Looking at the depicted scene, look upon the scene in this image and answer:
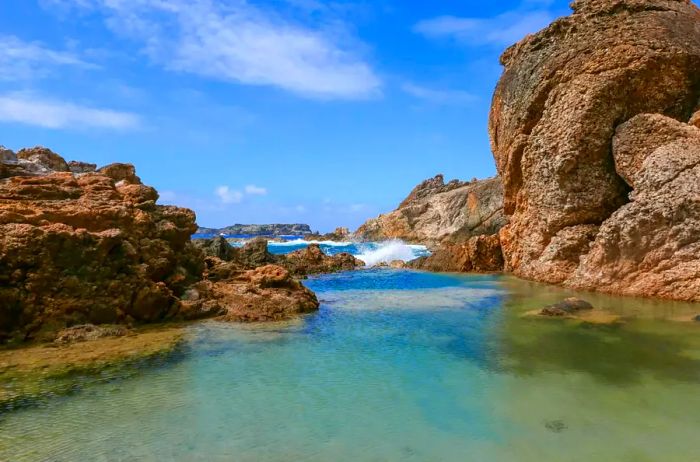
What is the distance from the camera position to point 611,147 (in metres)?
18.1

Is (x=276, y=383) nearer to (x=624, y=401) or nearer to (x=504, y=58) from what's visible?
(x=624, y=401)

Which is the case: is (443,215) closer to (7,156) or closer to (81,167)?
(81,167)

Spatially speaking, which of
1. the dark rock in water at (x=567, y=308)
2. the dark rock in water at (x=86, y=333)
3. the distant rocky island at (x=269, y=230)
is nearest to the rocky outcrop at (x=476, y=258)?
the dark rock in water at (x=567, y=308)

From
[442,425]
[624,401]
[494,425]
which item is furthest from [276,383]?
[624,401]

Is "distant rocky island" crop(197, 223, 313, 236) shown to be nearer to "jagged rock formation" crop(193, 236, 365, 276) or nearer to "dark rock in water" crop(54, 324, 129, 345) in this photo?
"jagged rock formation" crop(193, 236, 365, 276)

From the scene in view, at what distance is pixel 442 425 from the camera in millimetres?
6211

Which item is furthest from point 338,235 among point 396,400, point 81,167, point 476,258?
point 396,400

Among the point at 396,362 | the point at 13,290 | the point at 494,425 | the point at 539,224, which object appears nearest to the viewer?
the point at 494,425

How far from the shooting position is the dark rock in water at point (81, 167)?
1859 cm

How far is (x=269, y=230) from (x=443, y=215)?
99999mm

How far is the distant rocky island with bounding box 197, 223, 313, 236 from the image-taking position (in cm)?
14400

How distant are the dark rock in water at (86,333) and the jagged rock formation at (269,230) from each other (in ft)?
425

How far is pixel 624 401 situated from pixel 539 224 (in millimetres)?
15188

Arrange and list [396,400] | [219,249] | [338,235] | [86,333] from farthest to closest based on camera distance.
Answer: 1. [338,235]
2. [219,249]
3. [86,333]
4. [396,400]
